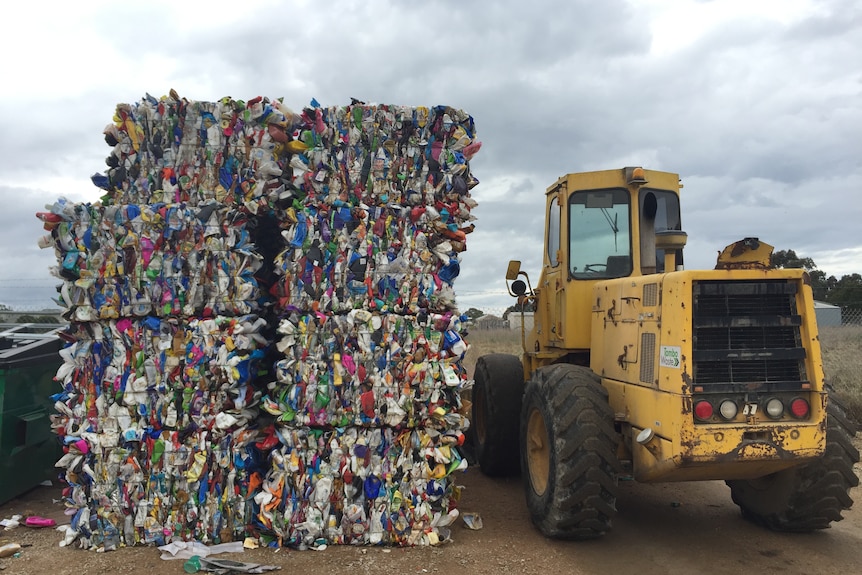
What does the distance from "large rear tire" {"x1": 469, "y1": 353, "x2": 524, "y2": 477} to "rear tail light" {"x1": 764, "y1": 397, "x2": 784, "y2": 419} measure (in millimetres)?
2852

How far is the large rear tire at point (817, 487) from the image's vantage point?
4828mm

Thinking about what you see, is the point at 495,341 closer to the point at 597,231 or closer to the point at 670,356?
the point at 597,231

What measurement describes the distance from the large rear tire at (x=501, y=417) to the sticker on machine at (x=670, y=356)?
253cm

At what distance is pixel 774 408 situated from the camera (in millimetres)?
4434

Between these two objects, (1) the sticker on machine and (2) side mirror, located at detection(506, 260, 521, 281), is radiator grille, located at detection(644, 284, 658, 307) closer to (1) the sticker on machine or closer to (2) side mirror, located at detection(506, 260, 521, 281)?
(1) the sticker on machine

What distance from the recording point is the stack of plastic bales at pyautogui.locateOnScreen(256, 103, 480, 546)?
16.0 feet

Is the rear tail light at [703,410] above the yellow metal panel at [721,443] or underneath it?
above

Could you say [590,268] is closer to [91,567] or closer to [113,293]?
[113,293]

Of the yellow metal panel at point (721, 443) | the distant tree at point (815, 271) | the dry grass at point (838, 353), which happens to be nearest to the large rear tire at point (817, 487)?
the yellow metal panel at point (721, 443)

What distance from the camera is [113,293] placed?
496 centimetres

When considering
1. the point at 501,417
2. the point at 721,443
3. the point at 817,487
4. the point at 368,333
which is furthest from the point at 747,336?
the point at 501,417

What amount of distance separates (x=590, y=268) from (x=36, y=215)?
4774 millimetres

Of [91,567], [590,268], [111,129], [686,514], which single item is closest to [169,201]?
[111,129]

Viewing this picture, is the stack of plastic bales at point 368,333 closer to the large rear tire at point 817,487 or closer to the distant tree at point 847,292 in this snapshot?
the large rear tire at point 817,487
